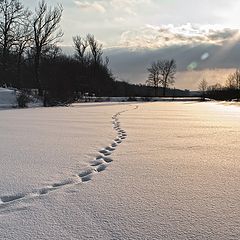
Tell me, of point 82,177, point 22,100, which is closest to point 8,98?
point 22,100

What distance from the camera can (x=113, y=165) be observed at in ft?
12.7

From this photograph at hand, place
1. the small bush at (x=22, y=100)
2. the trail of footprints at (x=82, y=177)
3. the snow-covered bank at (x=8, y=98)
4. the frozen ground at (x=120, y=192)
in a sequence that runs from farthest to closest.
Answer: the snow-covered bank at (x=8, y=98) < the small bush at (x=22, y=100) < the trail of footprints at (x=82, y=177) < the frozen ground at (x=120, y=192)

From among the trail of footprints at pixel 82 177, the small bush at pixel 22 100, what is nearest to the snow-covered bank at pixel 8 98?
the small bush at pixel 22 100

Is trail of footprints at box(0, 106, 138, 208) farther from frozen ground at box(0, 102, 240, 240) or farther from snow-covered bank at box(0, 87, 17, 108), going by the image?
snow-covered bank at box(0, 87, 17, 108)

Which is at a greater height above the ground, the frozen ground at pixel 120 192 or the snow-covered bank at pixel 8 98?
the snow-covered bank at pixel 8 98

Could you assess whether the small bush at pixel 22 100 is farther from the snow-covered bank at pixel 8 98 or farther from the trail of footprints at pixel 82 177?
the trail of footprints at pixel 82 177

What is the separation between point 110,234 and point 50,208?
60 cm

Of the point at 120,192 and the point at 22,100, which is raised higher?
the point at 22,100

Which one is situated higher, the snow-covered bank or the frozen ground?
the snow-covered bank

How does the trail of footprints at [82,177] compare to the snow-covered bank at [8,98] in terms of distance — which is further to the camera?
the snow-covered bank at [8,98]

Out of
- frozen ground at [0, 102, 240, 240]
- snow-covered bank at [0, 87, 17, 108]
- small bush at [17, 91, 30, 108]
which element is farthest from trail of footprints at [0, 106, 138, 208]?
snow-covered bank at [0, 87, 17, 108]

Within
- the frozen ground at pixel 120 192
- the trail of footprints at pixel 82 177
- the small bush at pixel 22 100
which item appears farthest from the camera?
the small bush at pixel 22 100

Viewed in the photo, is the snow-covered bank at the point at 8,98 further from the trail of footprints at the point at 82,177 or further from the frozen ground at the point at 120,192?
the trail of footprints at the point at 82,177

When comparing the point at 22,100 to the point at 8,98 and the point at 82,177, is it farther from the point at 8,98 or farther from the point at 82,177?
the point at 82,177
